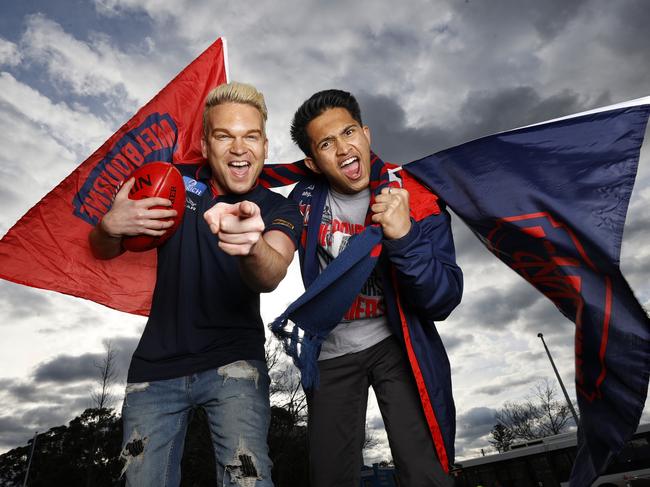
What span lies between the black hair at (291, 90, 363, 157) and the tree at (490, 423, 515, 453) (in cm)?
5223

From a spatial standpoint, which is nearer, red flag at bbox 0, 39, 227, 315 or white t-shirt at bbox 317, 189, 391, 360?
white t-shirt at bbox 317, 189, 391, 360

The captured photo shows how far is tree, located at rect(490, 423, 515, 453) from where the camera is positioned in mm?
47500

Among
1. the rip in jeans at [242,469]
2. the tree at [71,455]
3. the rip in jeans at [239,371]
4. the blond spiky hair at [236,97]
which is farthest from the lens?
the tree at [71,455]

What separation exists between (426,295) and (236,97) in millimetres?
1803

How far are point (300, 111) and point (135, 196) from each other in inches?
61.4

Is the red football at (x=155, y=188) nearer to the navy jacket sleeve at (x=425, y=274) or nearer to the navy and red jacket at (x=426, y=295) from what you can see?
the navy and red jacket at (x=426, y=295)

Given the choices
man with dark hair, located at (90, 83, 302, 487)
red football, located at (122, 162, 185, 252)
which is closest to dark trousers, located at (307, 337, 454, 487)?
man with dark hair, located at (90, 83, 302, 487)

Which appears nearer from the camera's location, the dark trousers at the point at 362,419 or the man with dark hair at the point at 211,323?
the man with dark hair at the point at 211,323

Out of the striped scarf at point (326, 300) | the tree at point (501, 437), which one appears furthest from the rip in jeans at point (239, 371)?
the tree at point (501, 437)

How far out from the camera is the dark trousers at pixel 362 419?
245 cm

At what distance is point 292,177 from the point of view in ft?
11.5

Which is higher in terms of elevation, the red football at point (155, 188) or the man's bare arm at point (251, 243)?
the red football at point (155, 188)

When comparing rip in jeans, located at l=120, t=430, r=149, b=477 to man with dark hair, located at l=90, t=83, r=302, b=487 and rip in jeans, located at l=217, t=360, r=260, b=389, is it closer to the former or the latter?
man with dark hair, located at l=90, t=83, r=302, b=487

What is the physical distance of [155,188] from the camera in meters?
2.32
